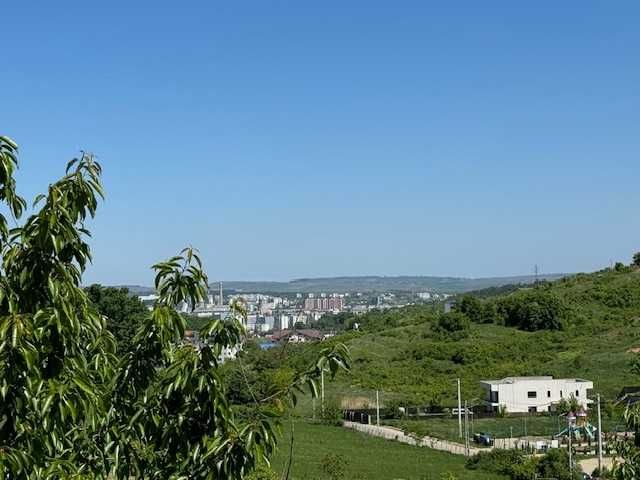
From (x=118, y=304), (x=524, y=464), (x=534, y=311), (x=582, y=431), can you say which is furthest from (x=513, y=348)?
(x=524, y=464)

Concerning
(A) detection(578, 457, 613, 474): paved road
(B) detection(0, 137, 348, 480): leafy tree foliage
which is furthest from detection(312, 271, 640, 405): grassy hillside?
(B) detection(0, 137, 348, 480): leafy tree foliage

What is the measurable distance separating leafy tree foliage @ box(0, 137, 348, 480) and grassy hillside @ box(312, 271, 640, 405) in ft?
115

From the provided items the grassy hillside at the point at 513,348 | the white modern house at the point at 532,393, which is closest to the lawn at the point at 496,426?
the white modern house at the point at 532,393

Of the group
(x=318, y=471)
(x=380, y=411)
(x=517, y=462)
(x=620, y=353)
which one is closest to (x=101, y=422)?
(x=318, y=471)

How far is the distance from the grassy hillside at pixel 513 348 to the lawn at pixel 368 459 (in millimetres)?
7388

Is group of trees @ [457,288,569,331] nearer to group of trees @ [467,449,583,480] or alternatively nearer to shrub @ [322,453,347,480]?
group of trees @ [467,449,583,480]

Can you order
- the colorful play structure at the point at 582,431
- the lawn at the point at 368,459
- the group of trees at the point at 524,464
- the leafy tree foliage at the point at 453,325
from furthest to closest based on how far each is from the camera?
the leafy tree foliage at the point at 453,325 < the colorful play structure at the point at 582,431 < the lawn at the point at 368,459 < the group of trees at the point at 524,464

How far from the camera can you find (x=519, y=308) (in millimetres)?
55031

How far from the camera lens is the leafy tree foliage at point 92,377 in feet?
9.43

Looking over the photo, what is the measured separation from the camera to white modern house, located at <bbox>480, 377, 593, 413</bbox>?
118 feet

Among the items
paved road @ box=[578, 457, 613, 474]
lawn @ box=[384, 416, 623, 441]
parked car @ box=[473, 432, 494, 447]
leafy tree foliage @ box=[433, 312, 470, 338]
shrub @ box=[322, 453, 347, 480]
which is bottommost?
lawn @ box=[384, 416, 623, 441]

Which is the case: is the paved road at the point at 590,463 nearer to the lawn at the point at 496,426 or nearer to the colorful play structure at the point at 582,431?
the colorful play structure at the point at 582,431

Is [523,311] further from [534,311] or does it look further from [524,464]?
[524,464]

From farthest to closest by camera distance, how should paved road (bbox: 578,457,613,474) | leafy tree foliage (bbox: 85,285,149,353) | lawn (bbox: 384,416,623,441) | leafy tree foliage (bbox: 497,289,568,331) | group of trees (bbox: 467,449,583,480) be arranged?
leafy tree foliage (bbox: 497,289,568,331), leafy tree foliage (bbox: 85,285,149,353), lawn (bbox: 384,416,623,441), paved road (bbox: 578,457,613,474), group of trees (bbox: 467,449,583,480)
